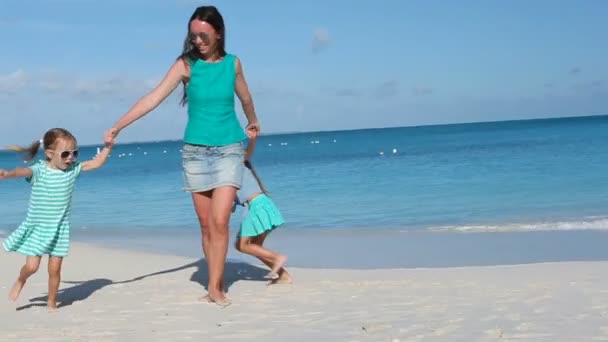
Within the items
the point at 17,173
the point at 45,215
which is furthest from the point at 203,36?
the point at 45,215

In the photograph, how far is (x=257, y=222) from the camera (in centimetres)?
644

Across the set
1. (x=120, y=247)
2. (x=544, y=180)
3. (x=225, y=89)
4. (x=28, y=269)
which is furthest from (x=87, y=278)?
(x=544, y=180)

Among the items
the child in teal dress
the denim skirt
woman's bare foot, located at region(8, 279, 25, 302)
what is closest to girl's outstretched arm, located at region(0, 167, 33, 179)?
woman's bare foot, located at region(8, 279, 25, 302)

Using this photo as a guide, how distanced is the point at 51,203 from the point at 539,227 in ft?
24.1

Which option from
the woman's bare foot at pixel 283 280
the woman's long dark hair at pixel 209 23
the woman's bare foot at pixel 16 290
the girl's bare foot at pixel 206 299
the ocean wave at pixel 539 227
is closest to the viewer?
the woman's long dark hair at pixel 209 23

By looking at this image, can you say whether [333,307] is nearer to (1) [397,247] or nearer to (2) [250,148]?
(2) [250,148]

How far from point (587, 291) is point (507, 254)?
3.20 meters

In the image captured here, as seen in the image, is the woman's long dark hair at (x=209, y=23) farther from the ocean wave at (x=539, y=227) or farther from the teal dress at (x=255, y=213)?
the ocean wave at (x=539, y=227)

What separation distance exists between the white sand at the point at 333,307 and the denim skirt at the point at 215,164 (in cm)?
81

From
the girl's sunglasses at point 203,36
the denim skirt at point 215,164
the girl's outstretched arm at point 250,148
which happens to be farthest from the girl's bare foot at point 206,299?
the girl's sunglasses at point 203,36

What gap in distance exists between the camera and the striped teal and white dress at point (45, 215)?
556 cm

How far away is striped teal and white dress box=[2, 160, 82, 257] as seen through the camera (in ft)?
18.2

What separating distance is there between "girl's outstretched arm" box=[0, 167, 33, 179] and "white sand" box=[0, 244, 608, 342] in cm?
89

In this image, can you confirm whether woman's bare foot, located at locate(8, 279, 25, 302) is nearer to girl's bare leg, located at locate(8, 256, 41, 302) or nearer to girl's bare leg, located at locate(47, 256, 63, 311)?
Answer: girl's bare leg, located at locate(8, 256, 41, 302)
